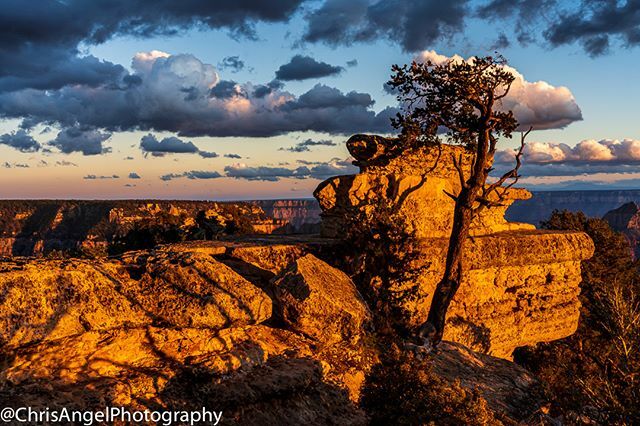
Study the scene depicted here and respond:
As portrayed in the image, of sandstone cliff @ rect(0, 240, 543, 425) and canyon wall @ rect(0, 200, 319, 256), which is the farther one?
canyon wall @ rect(0, 200, 319, 256)

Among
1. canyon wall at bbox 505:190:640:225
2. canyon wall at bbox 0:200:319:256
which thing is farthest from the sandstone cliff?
canyon wall at bbox 505:190:640:225

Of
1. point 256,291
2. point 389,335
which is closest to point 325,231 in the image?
point 389,335

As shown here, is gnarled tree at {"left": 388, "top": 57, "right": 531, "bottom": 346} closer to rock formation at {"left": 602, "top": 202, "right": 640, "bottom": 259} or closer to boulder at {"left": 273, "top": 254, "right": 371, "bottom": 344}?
boulder at {"left": 273, "top": 254, "right": 371, "bottom": 344}

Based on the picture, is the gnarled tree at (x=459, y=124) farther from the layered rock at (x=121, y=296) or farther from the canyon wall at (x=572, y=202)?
the canyon wall at (x=572, y=202)

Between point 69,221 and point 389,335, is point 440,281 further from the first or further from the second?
point 69,221

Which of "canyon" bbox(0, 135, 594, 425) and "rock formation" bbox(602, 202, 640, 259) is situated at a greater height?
"canyon" bbox(0, 135, 594, 425)

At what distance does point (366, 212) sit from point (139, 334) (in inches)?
359

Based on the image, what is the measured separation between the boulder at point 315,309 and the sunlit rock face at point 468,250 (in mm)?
5223

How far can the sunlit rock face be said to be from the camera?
1698 centimetres

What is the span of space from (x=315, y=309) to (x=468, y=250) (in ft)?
25.7

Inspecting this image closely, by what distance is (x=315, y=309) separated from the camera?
35.8ft

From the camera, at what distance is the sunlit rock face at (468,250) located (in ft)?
55.7

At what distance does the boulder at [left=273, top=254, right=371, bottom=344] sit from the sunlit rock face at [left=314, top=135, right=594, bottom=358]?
522 cm

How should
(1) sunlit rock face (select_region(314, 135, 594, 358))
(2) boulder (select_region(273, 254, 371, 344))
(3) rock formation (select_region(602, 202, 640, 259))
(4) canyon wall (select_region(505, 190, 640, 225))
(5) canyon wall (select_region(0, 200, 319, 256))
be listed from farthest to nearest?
(4) canyon wall (select_region(505, 190, 640, 225)), (3) rock formation (select_region(602, 202, 640, 259)), (5) canyon wall (select_region(0, 200, 319, 256)), (1) sunlit rock face (select_region(314, 135, 594, 358)), (2) boulder (select_region(273, 254, 371, 344))
